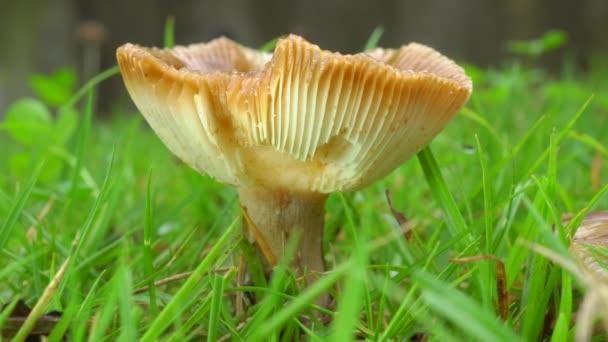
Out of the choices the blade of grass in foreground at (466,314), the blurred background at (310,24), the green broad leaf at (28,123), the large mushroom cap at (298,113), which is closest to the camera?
the blade of grass in foreground at (466,314)

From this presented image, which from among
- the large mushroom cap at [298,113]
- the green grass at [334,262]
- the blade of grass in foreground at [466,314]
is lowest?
the green grass at [334,262]

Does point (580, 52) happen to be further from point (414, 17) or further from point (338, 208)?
point (338, 208)

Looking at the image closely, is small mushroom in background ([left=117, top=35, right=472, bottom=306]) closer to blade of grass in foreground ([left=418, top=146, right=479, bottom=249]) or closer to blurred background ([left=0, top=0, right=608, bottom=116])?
blade of grass in foreground ([left=418, top=146, right=479, bottom=249])

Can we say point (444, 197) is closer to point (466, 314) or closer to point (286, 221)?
point (286, 221)

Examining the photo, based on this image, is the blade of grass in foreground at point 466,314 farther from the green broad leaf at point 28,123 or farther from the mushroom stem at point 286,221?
the green broad leaf at point 28,123

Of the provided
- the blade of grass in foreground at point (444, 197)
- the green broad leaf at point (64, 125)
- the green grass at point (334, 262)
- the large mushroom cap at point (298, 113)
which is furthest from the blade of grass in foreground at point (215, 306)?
the green broad leaf at point (64, 125)

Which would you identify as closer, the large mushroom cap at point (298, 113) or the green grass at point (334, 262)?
the green grass at point (334, 262)

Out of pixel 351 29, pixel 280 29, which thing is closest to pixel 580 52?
pixel 351 29
